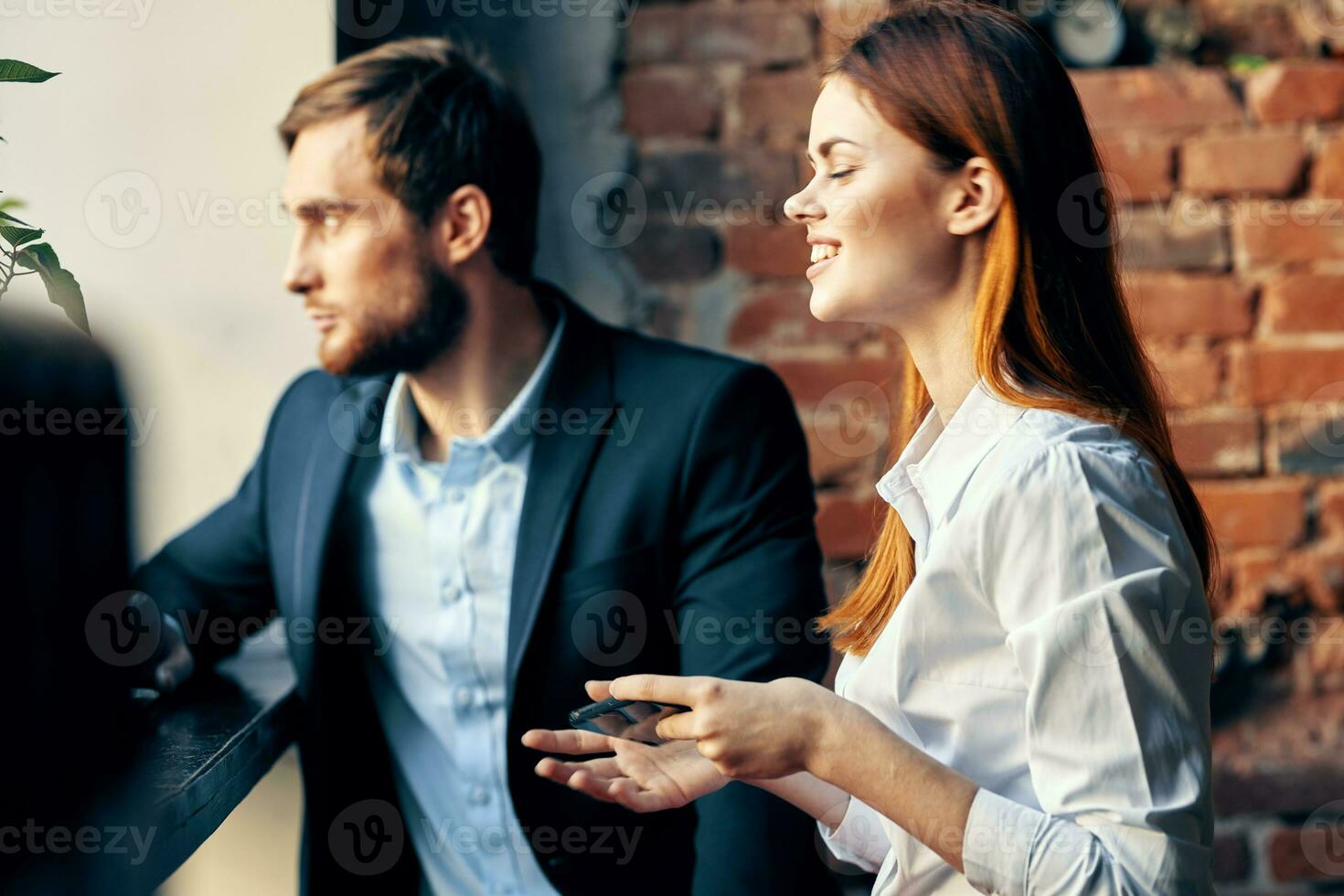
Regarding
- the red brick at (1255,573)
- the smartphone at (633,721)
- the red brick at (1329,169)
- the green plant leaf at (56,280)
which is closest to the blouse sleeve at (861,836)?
the smartphone at (633,721)

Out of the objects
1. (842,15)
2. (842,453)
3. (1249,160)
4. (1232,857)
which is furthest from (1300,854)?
(842,15)

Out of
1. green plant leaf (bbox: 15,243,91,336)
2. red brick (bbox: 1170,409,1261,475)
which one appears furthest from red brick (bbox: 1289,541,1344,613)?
green plant leaf (bbox: 15,243,91,336)

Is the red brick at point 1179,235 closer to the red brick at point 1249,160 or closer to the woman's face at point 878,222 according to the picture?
the red brick at point 1249,160

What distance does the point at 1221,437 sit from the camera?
1409 mm

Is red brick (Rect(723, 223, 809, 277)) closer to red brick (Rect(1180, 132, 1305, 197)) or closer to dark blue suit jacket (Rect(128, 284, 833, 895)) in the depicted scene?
dark blue suit jacket (Rect(128, 284, 833, 895))

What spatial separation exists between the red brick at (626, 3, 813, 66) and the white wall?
37 centimetres

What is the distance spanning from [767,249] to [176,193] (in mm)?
669

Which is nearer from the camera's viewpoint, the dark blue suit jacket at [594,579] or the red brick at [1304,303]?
the dark blue suit jacket at [594,579]

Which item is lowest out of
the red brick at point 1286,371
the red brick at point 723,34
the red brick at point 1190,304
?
the red brick at point 1286,371

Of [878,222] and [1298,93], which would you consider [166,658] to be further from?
[1298,93]

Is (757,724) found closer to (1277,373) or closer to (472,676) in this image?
(472,676)

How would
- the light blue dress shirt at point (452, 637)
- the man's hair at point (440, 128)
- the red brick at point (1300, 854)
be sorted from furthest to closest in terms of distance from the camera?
1. the red brick at point (1300, 854)
2. the man's hair at point (440, 128)
3. the light blue dress shirt at point (452, 637)

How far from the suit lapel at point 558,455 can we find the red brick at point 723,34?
37 centimetres

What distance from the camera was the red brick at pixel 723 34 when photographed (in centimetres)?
144
